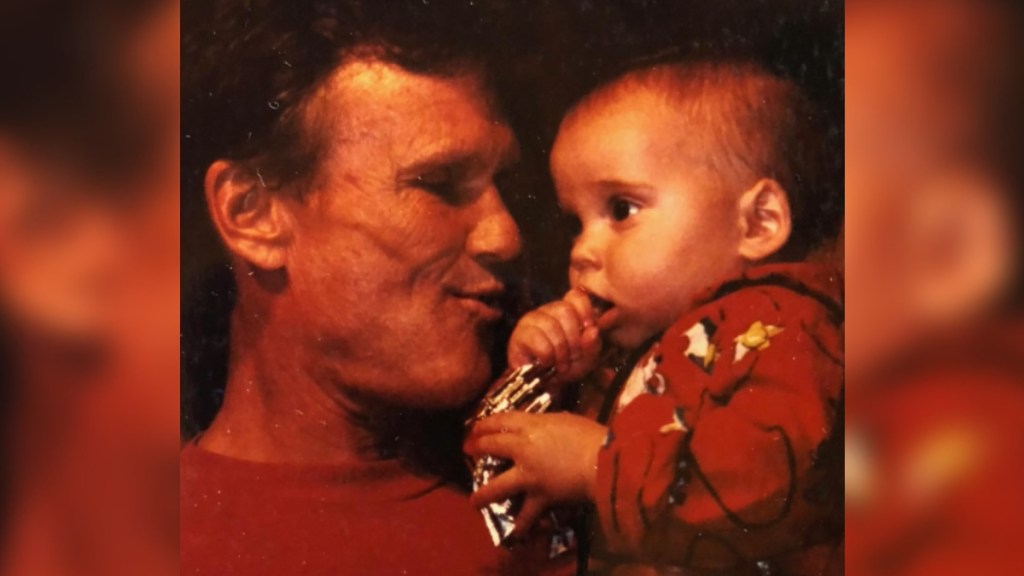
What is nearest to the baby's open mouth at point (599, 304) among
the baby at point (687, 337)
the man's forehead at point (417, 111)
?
the baby at point (687, 337)

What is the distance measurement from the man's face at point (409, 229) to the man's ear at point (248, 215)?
3 centimetres

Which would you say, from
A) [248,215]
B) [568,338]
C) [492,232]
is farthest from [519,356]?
[248,215]

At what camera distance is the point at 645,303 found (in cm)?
165

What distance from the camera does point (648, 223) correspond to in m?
1.65

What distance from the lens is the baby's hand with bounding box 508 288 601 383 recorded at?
1.67m

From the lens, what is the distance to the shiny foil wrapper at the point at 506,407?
1663 mm

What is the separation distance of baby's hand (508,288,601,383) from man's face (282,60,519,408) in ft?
0.21

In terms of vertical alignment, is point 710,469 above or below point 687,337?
below

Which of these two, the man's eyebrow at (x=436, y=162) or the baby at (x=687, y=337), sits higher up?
the man's eyebrow at (x=436, y=162)

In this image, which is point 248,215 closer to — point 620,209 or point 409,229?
point 409,229

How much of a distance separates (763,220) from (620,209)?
0.64 feet

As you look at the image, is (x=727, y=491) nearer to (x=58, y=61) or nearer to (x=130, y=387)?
(x=130, y=387)

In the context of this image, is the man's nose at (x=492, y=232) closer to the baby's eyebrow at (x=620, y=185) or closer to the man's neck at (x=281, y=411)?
the baby's eyebrow at (x=620, y=185)

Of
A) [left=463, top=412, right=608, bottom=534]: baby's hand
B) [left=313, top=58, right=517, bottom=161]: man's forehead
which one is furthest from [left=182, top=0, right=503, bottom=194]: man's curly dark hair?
[left=463, top=412, right=608, bottom=534]: baby's hand
